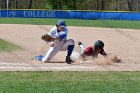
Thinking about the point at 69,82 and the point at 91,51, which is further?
the point at 91,51

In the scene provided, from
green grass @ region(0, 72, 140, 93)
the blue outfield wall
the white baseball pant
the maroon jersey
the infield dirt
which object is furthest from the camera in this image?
the blue outfield wall

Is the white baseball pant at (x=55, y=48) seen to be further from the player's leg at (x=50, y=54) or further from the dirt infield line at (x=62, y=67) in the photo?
the dirt infield line at (x=62, y=67)

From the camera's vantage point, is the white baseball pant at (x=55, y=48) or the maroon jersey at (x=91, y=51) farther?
the maroon jersey at (x=91, y=51)

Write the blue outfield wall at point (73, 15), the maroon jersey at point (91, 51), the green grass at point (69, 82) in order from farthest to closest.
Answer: the blue outfield wall at point (73, 15) < the maroon jersey at point (91, 51) < the green grass at point (69, 82)

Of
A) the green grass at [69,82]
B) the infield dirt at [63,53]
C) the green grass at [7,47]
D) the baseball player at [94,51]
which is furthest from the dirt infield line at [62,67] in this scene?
the green grass at [7,47]

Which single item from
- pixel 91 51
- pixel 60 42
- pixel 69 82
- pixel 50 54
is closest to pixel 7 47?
pixel 50 54

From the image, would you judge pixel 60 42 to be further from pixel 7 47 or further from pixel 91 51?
pixel 7 47

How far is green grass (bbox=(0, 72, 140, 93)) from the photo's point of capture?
7895 millimetres

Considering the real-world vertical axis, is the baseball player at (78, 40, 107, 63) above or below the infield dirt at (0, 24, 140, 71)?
above

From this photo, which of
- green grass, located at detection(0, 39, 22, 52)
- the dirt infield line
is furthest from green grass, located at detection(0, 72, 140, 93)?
green grass, located at detection(0, 39, 22, 52)

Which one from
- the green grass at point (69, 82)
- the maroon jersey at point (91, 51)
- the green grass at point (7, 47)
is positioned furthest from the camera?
the green grass at point (7, 47)

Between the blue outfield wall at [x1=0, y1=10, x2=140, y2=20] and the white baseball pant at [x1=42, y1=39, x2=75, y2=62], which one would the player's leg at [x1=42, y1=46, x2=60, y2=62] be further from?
the blue outfield wall at [x1=0, y1=10, x2=140, y2=20]

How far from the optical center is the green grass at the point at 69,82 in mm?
7895

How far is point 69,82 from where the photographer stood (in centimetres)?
873
